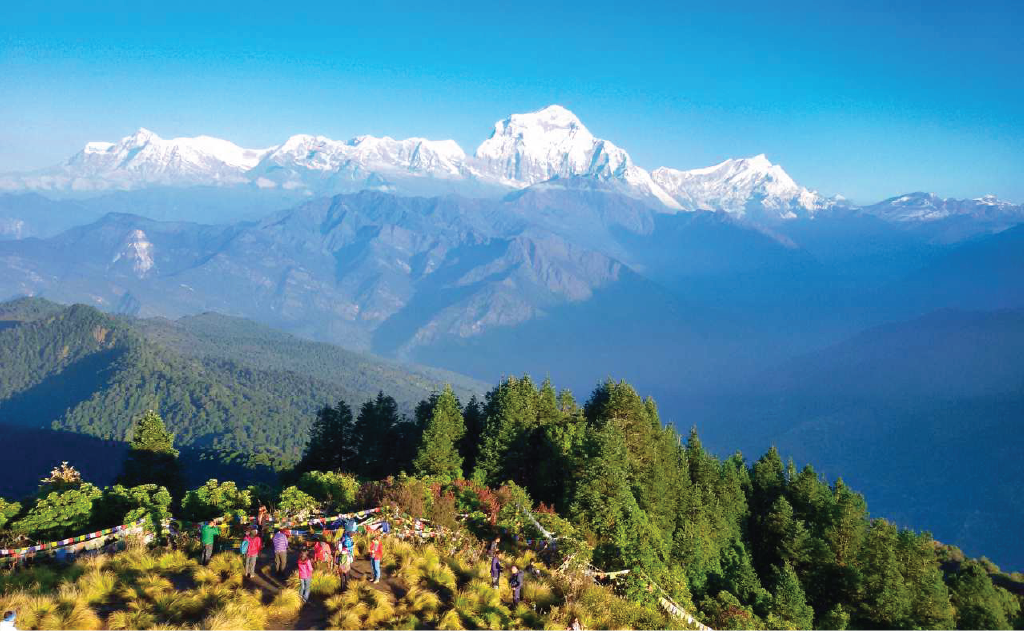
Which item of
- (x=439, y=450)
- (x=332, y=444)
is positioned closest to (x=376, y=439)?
(x=332, y=444)

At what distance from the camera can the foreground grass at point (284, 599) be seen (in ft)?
62.0

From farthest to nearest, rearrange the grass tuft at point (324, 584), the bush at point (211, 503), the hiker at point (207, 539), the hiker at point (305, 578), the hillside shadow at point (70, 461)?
the hillside shadow at point (70, 461) → the bush at point (211, 503) → the hiker at point (207, 539) → the grass tuft at point (324, 584) → the hiker at point (305, 578)

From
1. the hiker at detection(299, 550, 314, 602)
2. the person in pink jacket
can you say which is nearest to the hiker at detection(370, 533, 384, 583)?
the hiker at detection(299, 550, 314, 602)

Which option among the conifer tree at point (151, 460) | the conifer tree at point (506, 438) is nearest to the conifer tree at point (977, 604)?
the conifer tree at point (506, 438)

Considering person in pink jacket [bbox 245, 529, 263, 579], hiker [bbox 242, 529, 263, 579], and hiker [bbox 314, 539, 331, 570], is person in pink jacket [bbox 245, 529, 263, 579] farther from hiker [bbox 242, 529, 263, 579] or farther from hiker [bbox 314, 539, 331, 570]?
hiker [bbox 314, 539, 331, 570]

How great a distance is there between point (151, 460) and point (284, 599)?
4643cm

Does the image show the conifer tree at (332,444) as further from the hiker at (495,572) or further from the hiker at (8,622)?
the hiker at (8,622)

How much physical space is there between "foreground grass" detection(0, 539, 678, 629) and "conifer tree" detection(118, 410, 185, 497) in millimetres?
36453

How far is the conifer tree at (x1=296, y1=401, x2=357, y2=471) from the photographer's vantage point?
2510 inches

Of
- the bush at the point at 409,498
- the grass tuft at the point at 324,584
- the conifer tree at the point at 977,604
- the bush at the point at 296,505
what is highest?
the bush at the point at 409,498

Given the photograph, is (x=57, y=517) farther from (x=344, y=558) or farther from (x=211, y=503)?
(x=344, y=558)

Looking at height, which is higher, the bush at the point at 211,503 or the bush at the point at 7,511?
the bush at the point at 211,503

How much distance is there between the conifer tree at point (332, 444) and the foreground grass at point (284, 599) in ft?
131

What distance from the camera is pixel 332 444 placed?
212ft
